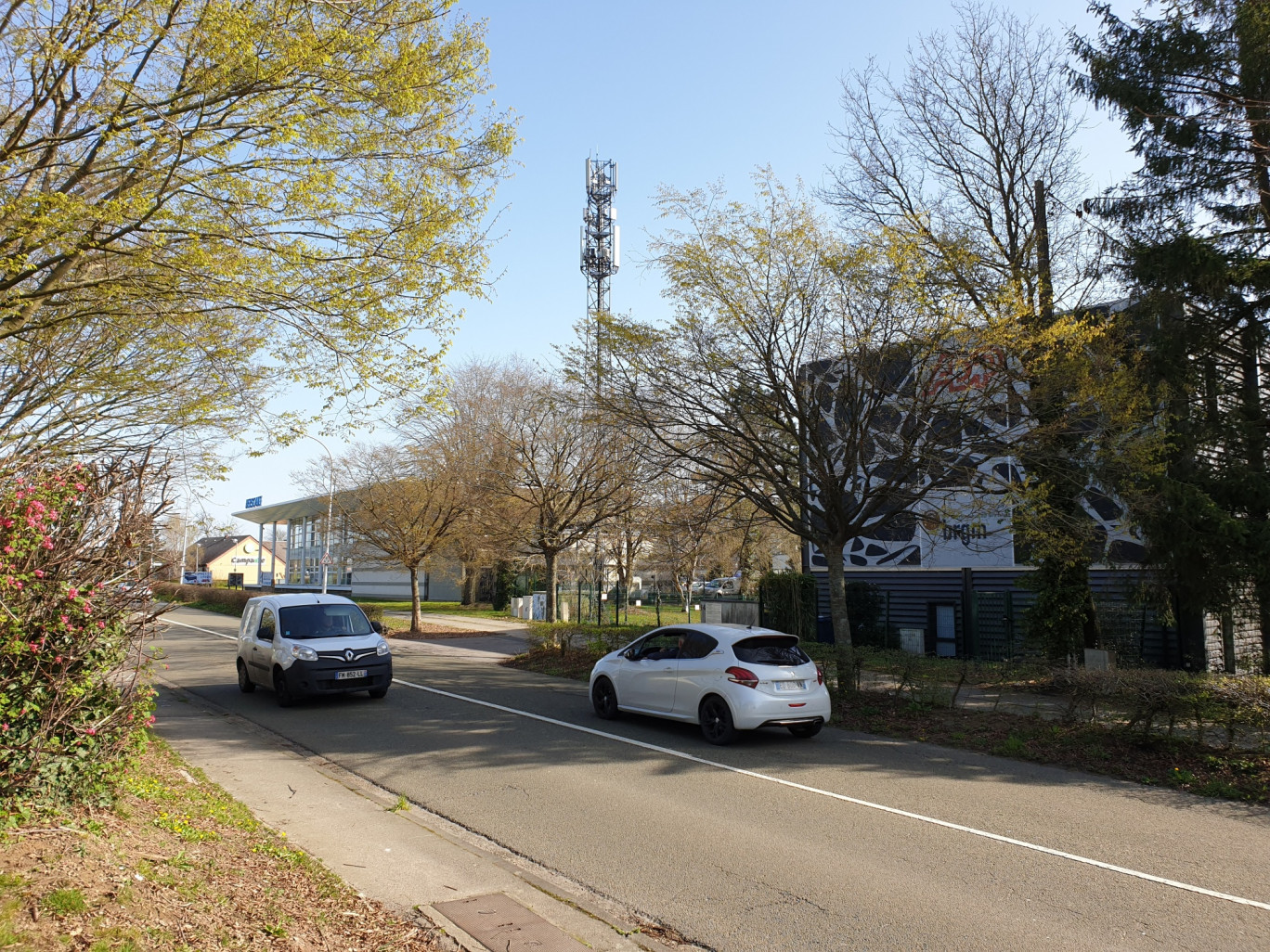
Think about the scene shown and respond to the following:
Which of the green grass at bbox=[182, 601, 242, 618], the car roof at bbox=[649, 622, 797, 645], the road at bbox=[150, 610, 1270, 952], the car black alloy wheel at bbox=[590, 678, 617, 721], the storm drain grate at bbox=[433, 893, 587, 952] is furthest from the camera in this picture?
the green grass at bbox=[182, 601, 242, 618]

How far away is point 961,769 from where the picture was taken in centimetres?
964

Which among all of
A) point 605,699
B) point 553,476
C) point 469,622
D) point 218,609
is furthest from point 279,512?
point 605,699

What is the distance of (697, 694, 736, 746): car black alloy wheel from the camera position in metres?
10.7

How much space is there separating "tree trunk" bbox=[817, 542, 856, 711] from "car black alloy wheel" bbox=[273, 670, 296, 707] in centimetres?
880

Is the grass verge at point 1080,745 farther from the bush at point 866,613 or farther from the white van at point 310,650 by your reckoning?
the bush at point 866,613

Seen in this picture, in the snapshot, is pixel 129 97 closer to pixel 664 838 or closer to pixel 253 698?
pixel 664 838

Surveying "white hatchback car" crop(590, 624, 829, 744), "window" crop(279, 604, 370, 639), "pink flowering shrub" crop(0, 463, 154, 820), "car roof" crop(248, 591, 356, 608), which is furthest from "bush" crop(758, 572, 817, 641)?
"pink flowering shrub" crop(0, 463, 154, 820)

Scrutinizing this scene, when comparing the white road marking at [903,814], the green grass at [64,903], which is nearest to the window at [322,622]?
the white road marking at [903,814]

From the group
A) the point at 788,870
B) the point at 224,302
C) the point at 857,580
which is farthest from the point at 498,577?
the point at 788,870

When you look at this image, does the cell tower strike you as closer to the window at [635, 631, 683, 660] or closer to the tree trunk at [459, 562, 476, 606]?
the tree trunk at [459, 562, 476, 606]

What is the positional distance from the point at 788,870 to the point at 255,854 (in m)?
3.68

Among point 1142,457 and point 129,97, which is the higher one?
point 129,97

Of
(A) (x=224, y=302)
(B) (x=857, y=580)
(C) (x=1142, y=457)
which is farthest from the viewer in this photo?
(B) (x=857, y=580)

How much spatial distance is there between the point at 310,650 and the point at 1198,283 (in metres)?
15.3
